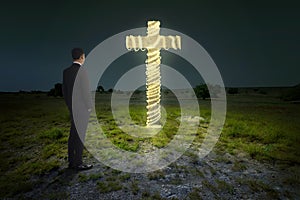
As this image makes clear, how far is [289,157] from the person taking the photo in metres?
7.29

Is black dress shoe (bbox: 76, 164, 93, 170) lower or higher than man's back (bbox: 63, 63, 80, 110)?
lower

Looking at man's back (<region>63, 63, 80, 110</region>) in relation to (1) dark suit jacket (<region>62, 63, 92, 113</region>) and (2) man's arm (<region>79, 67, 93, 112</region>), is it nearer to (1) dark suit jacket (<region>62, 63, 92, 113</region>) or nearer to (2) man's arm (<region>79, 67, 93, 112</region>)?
(1) dark suit jacket (<region>62, 63, 92, 113</region>)

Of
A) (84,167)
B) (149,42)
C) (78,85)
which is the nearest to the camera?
(78,85)

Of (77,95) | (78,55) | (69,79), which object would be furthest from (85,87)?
(78,55)

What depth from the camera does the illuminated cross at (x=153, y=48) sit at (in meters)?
9.38

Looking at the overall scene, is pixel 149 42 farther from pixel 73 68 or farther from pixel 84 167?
pixel 84 167

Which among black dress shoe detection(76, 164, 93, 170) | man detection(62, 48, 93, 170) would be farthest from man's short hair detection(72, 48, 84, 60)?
black dress shoe detection(76, 164, 93, 170)

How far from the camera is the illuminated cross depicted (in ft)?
30.8

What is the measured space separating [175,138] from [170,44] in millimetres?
3712

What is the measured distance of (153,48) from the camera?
9539mm

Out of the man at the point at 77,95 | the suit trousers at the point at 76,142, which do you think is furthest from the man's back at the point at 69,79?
the suit trousers at the point at 76,142

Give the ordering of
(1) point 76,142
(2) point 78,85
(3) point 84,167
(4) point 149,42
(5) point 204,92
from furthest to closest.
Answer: (5) point 204,92 < (4) point 149,42 < (3) point 84,167 < (1) point 76,142 < (2) point 78,85

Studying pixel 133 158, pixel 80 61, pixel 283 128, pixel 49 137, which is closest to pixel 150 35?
pixel 80 61

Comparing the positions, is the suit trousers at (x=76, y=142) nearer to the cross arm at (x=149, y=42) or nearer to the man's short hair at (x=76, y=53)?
the man's short hair at (x=76, y=53)
